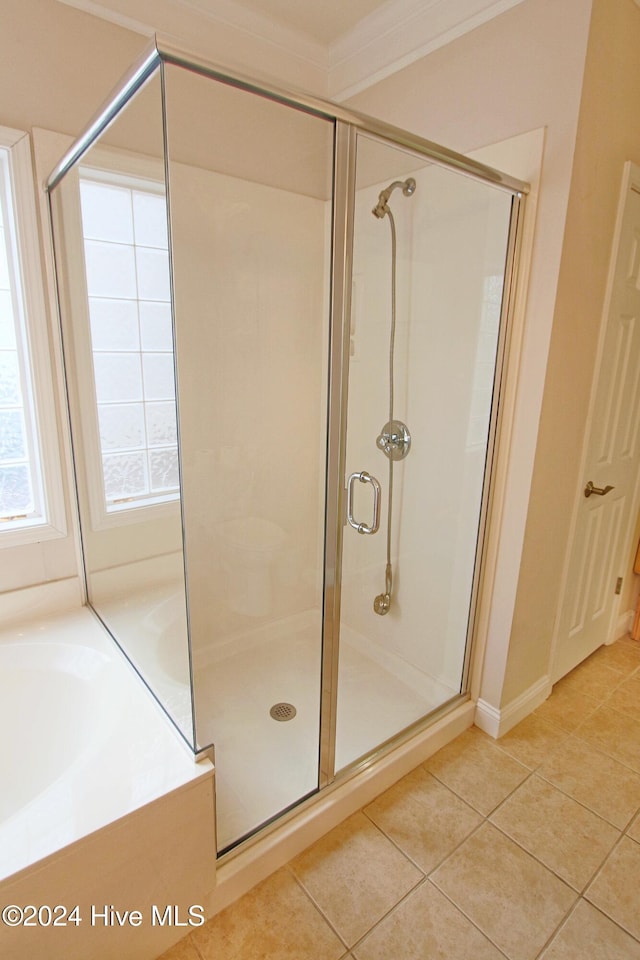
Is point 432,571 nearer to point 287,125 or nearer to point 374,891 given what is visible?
point 374,891

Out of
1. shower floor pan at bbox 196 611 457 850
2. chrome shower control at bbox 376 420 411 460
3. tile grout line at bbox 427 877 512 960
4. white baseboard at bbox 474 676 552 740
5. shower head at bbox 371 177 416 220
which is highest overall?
shower head at bbox 371 177 416 220

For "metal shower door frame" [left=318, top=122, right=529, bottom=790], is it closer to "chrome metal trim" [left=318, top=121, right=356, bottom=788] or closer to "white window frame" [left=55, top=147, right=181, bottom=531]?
"chrome metal trim" [left=318, top=121, right=356, bottom=788]

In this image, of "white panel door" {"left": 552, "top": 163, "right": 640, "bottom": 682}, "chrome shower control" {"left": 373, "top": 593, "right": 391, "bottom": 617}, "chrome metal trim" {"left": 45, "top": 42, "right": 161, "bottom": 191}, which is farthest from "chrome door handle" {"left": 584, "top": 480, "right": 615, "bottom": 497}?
"chrome metal trim" {"left": 45, "top": 42, "right": 161, "bottom": 191}

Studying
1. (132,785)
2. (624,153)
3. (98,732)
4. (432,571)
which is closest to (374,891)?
(132,785)

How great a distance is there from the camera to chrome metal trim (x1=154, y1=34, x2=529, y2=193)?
94cm

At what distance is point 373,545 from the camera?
2.10 metres

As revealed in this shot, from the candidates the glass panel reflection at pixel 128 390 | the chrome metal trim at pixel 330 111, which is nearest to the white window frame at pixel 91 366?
the glass panel reflection at pixel 128 390

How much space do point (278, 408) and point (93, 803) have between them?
4.75 ft

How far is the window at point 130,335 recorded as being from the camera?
130cm

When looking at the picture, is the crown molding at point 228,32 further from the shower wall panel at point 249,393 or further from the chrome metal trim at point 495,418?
the chrome metal trim at point 495,418

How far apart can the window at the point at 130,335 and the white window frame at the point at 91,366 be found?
1 centimetres

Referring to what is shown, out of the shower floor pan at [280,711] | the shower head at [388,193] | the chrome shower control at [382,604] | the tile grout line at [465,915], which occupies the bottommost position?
the tile grout line at [465,915]

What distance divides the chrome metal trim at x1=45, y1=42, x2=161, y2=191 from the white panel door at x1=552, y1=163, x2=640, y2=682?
1.50m

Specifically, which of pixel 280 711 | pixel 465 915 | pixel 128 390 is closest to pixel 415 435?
pixel 128 390
